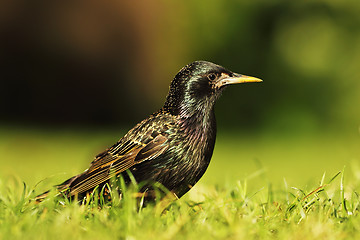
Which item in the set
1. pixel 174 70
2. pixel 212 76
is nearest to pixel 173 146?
pixel 212 76

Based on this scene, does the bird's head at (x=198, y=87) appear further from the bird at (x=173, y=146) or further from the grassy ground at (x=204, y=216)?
the grassy ground at (x=204, y=216)

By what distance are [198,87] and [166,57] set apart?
27.7 feet

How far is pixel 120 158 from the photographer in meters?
3.51

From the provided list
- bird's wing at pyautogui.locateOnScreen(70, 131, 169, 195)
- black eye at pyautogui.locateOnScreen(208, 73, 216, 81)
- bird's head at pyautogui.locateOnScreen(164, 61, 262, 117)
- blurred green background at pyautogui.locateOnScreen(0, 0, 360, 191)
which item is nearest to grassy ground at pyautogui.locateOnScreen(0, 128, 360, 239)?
bird's wing at pyautogui.locateOnScreen(70, 131, 169, 195)

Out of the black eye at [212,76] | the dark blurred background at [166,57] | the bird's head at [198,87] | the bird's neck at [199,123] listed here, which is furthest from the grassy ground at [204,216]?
the dark blurred background at [166,57]

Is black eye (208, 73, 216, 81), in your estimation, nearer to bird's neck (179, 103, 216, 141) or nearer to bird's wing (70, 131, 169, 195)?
bird's neck (179, 103, 216, 141)

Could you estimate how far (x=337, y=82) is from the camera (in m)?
10.7

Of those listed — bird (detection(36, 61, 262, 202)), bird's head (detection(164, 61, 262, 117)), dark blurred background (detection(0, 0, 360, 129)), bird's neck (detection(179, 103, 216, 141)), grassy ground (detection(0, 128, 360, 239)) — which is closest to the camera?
grassy ground (detection(0, 128, 360, 239))

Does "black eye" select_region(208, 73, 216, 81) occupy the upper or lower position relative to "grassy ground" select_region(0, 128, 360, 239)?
upper

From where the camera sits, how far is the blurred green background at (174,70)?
33.2 feet

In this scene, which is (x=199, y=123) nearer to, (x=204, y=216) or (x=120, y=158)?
(x=120, y=158)

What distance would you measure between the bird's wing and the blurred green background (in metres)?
4.51

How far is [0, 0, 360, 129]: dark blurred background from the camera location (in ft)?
35.0

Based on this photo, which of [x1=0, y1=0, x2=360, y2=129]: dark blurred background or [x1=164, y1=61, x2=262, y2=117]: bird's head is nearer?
[x1=164, y1=61, x2=262, y2=117]: bird's head
